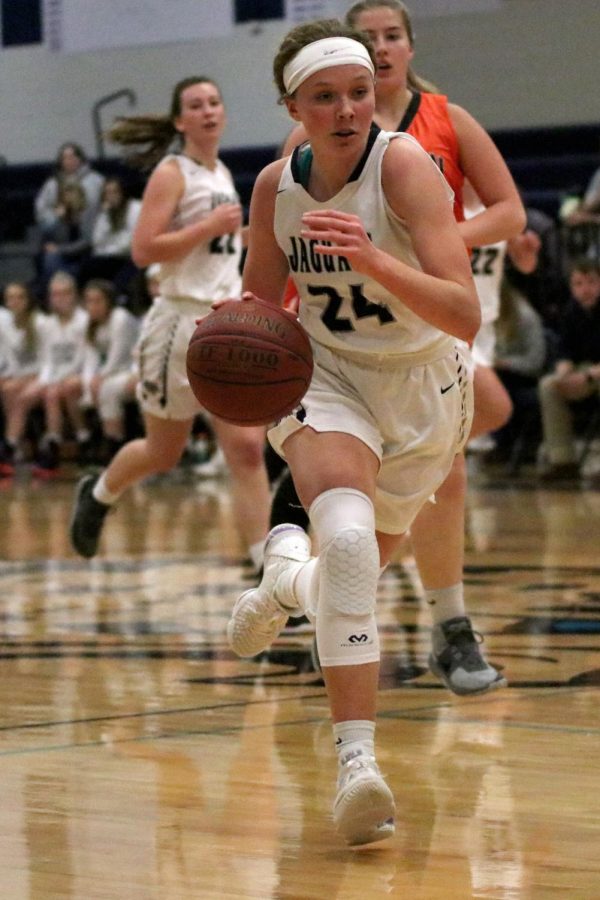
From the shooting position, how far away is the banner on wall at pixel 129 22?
15.2 metres

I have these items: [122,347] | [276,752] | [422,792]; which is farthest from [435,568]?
[122,347]

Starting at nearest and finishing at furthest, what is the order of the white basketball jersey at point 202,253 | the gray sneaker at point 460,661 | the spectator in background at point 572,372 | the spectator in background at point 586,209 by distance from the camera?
1. the gray sneaker at point 460,661
2. the white basketball jersey at point 202,253
3. the spectator in background at point 572,372
4. the spectator in background at point 586,209

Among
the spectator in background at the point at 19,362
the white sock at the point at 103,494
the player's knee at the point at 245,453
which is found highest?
the player's knee at the point at 245,453

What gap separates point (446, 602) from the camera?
14.6 feet

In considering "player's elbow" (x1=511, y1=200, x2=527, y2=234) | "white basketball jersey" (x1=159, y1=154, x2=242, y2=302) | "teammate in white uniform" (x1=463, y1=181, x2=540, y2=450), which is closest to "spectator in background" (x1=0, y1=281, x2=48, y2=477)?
"teammate in white uniform" (x1=463, y1=181, x2=540, y2=450)

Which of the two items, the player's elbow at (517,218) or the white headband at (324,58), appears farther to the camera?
the player's elbow at (517,218)

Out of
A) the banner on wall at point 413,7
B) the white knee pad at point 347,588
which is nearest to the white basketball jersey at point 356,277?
the white knee pad at point 347,588

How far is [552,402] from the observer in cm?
1125

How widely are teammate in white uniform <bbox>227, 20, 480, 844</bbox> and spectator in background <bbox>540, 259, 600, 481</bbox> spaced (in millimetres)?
7586

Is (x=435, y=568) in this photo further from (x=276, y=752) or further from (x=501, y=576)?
(x=501, y=576)

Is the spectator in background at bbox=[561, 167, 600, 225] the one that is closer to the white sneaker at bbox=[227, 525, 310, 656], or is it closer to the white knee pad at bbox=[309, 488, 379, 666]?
the white sneaker at bbox=[227, 525, 310, 656]

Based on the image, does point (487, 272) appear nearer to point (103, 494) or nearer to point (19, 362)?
→ point (103, 494)

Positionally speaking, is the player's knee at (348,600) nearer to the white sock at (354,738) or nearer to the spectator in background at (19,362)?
the white sock at (354,738)

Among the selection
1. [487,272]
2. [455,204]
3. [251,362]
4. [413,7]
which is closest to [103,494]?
[487,272]
